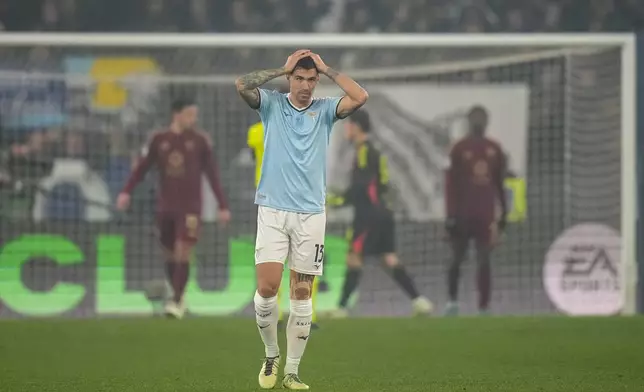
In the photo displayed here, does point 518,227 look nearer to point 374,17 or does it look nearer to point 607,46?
point 607,46

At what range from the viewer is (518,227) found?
16.7 meters

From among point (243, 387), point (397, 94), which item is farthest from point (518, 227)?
point (243, 387)

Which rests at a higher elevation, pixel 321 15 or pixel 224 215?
pixel 321 15

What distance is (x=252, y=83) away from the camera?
8.73 metres

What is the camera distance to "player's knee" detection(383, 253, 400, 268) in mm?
16156

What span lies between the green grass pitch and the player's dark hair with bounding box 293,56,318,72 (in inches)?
75.3

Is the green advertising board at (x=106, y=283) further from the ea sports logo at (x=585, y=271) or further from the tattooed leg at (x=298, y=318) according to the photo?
the tattooed leg at (x=298, y=318)

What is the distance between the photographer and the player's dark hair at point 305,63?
28.1 ft

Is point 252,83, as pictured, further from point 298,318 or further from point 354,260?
point 354,260

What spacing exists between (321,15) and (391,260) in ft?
14.2

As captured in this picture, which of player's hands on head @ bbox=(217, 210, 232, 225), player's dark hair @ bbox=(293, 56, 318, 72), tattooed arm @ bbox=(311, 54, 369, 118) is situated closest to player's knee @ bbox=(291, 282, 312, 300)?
tattooed arm @ bbox=(311, 54, 369, 118)

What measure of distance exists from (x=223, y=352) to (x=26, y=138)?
18.9ft

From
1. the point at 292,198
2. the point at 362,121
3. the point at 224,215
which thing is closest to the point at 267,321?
the point at 292,198

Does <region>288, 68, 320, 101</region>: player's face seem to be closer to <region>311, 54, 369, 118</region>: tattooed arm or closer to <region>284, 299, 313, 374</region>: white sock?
<region>311, 54, 369, 118</region>: tattooed arm
